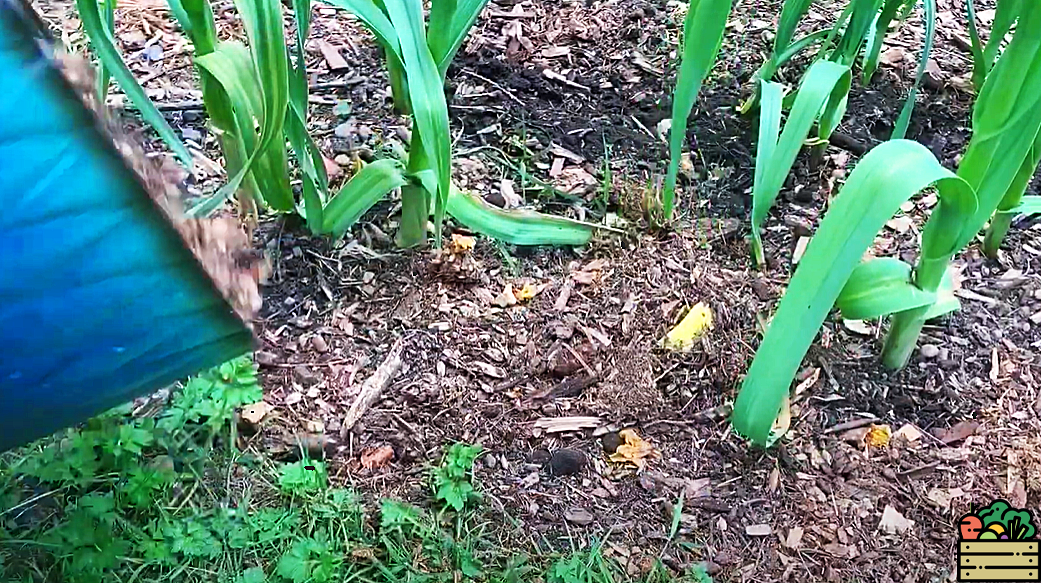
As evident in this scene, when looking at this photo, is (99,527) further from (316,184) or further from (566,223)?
(566,223)

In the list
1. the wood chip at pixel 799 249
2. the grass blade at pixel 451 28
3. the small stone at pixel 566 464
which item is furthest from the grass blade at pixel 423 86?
the wood chip at pixel 799 249

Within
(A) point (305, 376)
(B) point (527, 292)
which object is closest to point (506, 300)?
(B) point (527, 292)

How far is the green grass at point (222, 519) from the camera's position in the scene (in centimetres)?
102

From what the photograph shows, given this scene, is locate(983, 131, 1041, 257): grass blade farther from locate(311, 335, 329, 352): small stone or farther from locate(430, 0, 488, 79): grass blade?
locate(311, 335, 329, 352): small stone

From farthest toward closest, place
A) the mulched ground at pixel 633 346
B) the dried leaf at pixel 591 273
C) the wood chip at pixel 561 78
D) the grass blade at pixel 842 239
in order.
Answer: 1. the wood chip at pixel 561 78
2. the dried leaf at pixel 591 273
3. the mulched ground at pixel 633 346
4. the grass blade at pixel 842 239

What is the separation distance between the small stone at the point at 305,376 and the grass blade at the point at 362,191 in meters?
0.19

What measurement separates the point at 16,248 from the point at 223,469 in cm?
62

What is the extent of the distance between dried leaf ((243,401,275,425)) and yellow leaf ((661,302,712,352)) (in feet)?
1.69

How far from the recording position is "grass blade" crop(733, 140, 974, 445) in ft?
2.73

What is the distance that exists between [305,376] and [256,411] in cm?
8

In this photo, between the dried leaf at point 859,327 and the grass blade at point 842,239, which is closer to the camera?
the grass blade at point 842,239

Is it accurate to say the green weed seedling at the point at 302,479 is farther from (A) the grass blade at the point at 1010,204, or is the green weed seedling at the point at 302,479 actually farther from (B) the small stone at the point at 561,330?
(A) the grass blade at the point at 1010,204

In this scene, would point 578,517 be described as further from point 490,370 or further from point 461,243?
point 461,243

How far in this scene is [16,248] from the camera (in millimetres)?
540
